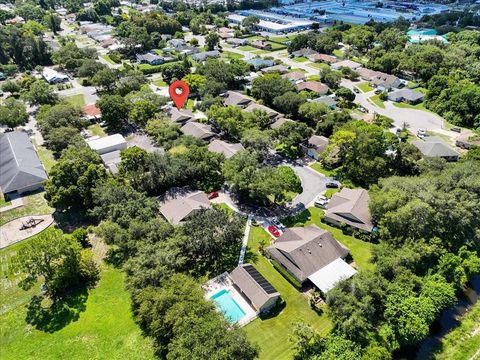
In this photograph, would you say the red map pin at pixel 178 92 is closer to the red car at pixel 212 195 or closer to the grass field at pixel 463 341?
the red car at pixel 212 195

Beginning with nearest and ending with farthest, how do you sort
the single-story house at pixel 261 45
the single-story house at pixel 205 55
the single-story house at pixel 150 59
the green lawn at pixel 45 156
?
1. the green lawn at pixel 45 156
2. the single-story house at pixel 150 59
3. the single-story house at pixel 205 55
4. the single-story house at pixel 261 45

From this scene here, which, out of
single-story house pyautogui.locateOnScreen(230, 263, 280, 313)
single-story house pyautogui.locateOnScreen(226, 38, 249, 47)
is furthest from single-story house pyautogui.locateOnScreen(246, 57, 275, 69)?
single-story house pyautogui.locateOnScreen(230, 263, 280, 313)

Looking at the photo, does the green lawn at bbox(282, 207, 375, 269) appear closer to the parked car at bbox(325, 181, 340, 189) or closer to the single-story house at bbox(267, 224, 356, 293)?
the single-story house at bbox(267, 224, 356, 293)

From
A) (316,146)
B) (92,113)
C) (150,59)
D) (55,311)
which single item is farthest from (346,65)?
(55,311)

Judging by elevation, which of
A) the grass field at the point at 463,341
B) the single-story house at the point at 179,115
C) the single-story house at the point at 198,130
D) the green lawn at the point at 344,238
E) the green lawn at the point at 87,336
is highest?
the single-story house at the point at 179,115

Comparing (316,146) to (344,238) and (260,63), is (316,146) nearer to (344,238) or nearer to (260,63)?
(344,238)

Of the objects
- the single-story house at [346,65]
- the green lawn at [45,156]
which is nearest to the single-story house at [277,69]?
the single-story house at [346,65]

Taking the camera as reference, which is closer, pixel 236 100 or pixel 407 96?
pixel 236 100
